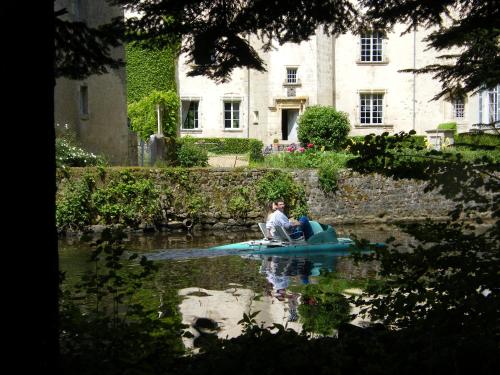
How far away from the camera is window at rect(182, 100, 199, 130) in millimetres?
34219

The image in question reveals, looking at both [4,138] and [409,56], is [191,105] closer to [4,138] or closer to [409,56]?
[409,56]

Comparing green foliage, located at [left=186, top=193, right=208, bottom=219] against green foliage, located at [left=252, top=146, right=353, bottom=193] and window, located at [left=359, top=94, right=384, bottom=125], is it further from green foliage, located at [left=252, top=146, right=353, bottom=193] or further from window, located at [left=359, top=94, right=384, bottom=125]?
window, located at [left=359, top=94, right=384, bottom=125]

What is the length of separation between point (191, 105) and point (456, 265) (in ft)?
102

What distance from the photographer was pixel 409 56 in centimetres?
3341

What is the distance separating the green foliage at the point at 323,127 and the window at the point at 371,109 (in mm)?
3593


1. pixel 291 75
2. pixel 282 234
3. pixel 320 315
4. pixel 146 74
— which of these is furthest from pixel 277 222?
pixel 291 75

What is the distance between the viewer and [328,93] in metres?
33.4

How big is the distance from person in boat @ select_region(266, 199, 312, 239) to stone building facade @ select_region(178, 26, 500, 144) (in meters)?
19.1

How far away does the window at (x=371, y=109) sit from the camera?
111ft

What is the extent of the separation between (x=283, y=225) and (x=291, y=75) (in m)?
20.0

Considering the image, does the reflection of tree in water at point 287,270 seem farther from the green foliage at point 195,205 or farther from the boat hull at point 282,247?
the green foliage at point 195,205

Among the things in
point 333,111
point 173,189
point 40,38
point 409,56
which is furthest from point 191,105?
point 40,38

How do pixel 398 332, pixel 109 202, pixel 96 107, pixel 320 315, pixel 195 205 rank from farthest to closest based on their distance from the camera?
pixel 96 107
pixel 195 205
pixel 109 202
pixel 320 315
pixel 398 332

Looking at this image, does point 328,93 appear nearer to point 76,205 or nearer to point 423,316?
point 76,205
